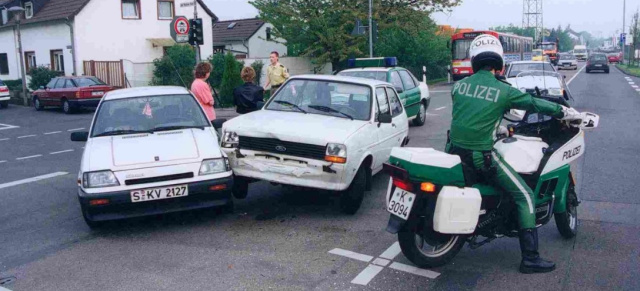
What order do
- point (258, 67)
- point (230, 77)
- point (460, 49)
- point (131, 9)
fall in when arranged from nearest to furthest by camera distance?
point (230, 77) → point (258, 67) → point (131, 9) → point (460, 49)

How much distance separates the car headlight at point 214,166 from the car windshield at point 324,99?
1.49m

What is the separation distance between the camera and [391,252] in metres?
5.89

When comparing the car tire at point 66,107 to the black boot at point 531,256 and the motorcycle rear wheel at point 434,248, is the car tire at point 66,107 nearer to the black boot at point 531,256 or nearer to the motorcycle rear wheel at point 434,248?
the motorcycle rear wheel at point 434,248

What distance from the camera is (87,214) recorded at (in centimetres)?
649

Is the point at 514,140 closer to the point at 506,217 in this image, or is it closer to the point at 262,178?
the point at 506,217

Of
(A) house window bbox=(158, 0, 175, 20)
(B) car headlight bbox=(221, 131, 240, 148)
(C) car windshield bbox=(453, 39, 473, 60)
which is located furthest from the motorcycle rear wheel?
(C) car windshield bbox=(453, 39, 473, 60)

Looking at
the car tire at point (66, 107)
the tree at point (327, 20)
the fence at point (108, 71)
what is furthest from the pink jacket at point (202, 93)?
the tree at point (327, 20)

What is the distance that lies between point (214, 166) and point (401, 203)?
2545mm

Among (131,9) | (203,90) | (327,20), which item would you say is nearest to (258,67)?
(327,20)

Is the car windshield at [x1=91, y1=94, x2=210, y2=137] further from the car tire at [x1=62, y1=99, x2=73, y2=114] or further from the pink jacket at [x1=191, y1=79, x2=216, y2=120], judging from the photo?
the car tire at [x1=62, y1=99, x2=73, y2=114]

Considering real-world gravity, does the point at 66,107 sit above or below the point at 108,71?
below

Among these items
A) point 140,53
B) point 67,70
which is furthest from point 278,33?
point 67,70

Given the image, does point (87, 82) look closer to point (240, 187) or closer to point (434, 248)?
point (240, 187)

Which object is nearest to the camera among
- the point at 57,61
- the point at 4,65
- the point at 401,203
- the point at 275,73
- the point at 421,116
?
the point at 401,203
